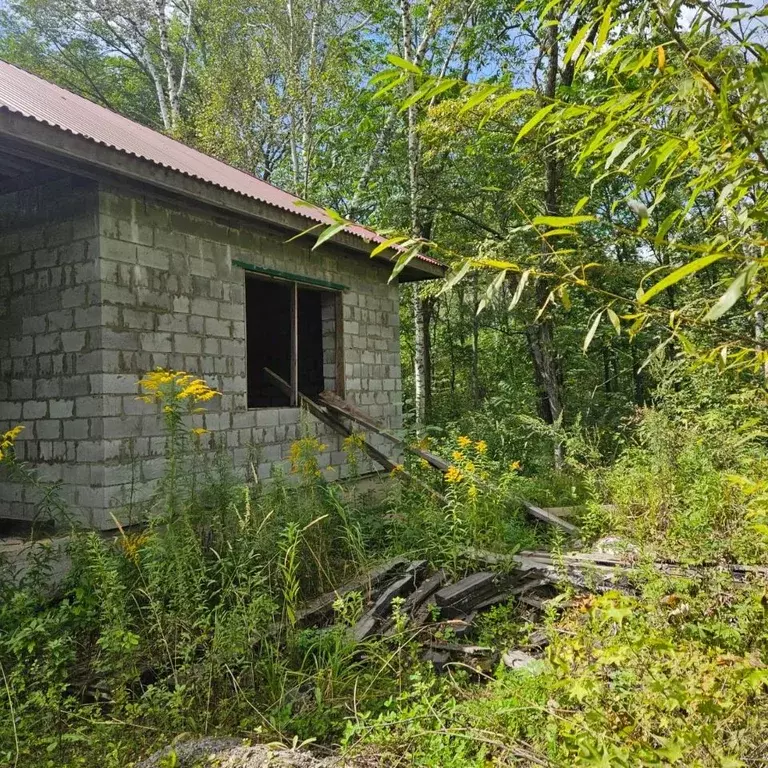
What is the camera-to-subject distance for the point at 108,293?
4.74m

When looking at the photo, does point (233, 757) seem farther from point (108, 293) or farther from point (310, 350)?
point (310, 350)

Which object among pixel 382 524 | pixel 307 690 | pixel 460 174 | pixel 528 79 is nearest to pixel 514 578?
pixel 382 524

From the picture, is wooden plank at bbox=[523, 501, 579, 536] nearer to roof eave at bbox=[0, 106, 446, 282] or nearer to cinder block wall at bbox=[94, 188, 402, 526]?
cinder block wall at bbox=[94, 188, 402, 526]

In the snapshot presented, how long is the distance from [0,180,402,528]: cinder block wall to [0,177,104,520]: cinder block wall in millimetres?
13

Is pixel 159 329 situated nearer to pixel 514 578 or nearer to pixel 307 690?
pixel 307 690

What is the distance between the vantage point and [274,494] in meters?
4.62

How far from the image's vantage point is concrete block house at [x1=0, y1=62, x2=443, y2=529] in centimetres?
462

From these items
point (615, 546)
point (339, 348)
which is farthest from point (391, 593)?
point (339, 348)

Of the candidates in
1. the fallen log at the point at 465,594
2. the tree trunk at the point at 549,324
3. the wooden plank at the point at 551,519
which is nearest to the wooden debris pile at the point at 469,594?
the fallen log at the point at 465,594

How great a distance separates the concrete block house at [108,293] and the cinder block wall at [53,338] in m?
0.01

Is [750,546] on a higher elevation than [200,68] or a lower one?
lower

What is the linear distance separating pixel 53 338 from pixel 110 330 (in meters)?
0.63

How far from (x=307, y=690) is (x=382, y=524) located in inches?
92.9

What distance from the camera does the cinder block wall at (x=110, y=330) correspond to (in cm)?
470
